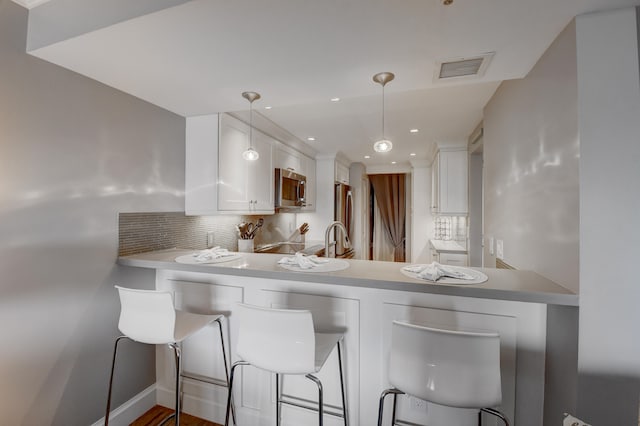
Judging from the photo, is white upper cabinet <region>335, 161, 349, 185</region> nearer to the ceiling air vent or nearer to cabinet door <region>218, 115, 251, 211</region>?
cabinet door <region>218, 115, 251, 211</region>

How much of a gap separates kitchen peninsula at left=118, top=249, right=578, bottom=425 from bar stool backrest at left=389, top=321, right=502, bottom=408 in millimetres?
266

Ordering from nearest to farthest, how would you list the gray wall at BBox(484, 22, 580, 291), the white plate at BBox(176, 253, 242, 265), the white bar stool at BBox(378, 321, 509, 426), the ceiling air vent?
the white bar stool at BBox(378, 321, 509, 426), the gray wall at BBox(484, 22, 580, 291), the ceiling air vent, the white plate at BBox(176, 253, 242, 265)

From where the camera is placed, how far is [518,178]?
5.50 ft

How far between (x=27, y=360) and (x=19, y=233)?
0.62 m

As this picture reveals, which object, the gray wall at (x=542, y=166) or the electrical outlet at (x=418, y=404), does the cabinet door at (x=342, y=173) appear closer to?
the gray wall at (x=542, y=166)

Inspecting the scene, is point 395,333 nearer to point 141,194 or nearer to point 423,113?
point 141,194

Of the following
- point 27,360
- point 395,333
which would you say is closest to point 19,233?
point 27,360

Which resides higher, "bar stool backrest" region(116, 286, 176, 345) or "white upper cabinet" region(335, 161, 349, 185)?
"white upper cabinet" region(335, 161, 349, 185)

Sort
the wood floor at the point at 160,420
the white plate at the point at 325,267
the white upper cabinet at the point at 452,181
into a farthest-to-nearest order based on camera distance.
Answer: the white upper cabinet at the point at 452,181, the wood floor at the point at 160,420, the white plate at the point at 325,267

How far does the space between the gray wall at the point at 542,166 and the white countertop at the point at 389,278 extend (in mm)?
86

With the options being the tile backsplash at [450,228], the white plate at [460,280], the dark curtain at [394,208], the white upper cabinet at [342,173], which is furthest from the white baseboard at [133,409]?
the dark curtain at [394,208]

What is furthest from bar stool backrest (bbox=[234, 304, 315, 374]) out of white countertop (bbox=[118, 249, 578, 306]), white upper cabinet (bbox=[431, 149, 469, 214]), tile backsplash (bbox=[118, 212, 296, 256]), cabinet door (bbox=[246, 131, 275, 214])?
white upper cabinet (bbox=[431, 149, 469, 214])

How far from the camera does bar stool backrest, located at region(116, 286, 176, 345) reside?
1.35 metres

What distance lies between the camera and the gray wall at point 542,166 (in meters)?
1.11
